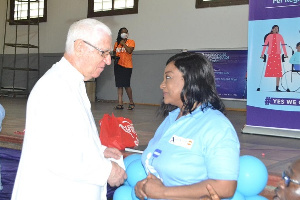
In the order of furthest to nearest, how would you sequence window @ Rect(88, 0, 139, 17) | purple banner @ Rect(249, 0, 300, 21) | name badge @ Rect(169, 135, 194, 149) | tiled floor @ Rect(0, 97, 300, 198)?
1. window @ Rect(88, 0, 139, 17)
2. purple banner @ Rect(249, 0, 300, 21)
3. tiled floor @ Rect(0, 97, 300, 198)
4. name badge @ Rect(169, 135, 194, 149)

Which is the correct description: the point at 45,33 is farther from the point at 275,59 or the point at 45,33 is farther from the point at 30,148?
the point at 30,148

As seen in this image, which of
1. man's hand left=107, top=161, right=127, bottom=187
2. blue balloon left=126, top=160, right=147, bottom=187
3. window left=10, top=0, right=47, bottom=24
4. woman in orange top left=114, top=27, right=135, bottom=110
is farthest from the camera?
window left=10, top=0, right=47, bottom=24

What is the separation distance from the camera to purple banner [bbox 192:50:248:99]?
8.88 meters

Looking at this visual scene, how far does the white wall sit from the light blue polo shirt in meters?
7.59

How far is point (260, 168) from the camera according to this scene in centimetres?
201

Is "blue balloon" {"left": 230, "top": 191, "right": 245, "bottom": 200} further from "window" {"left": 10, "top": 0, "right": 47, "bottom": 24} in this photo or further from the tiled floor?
"window" {"left": 10, "top": 0, "right": 47, "bottom": 24}

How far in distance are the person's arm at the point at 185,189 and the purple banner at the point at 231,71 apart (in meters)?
7.53

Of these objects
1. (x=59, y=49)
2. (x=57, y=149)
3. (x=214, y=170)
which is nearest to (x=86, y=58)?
(x=57, y=149)

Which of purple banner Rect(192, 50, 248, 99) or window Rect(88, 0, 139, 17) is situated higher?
window Rect(88, 0, 139, 17)

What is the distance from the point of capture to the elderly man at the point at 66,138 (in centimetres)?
155

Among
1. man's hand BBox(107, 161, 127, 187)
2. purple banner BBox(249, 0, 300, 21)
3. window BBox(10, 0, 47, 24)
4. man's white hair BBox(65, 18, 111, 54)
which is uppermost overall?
window BBox(10, 0, 47, 24)

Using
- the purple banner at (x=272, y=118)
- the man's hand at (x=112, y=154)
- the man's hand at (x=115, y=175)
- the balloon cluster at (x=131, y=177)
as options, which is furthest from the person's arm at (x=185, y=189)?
the purple banner at (x=272, y=118)

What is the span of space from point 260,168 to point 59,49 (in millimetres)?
11008

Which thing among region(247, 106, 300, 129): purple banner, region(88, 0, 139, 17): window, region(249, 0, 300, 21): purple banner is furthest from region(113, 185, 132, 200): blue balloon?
region(88, 0, 139, 17): window
